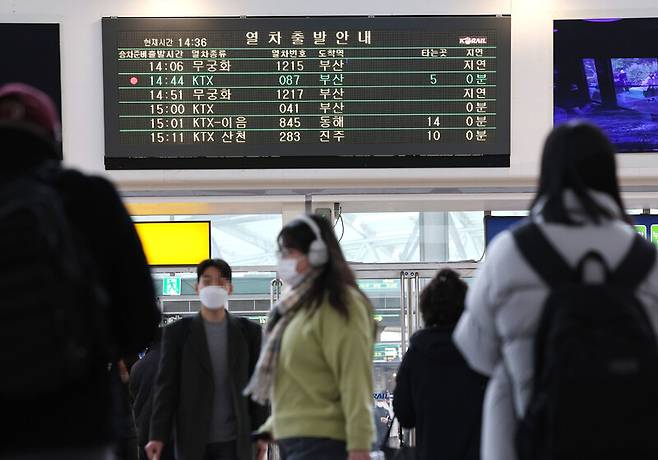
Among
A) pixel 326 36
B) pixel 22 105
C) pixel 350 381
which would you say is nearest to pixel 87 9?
pixel 326 36

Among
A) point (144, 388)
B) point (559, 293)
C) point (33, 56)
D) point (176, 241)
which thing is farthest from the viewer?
point (176, 241)

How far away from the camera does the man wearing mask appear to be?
5.91 m

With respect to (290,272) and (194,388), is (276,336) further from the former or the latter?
(194,388)

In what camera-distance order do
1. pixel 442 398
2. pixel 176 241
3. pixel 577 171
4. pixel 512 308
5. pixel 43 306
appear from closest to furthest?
pixel 43 306
pixel 512 308
pixel 577 171
pixel 442 398
pixel 176 241

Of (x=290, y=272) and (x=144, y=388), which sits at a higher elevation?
(x=290, y=272)

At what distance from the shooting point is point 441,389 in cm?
544

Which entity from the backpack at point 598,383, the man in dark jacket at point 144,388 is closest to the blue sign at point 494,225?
the man in dark jacket at point 144,388

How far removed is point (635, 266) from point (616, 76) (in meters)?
6.66

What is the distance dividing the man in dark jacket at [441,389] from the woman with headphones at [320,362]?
87cm

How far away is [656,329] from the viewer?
3094 millimetres

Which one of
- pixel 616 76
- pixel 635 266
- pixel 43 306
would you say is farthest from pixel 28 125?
pixel 616 76

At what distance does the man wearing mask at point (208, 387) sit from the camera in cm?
591

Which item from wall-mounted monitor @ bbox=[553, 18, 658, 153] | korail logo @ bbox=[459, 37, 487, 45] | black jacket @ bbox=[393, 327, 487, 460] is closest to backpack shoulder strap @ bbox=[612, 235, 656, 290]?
black jacket @ bbox=[393, 327, 487, 460]

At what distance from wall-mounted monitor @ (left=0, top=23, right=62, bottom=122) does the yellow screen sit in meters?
1.47
